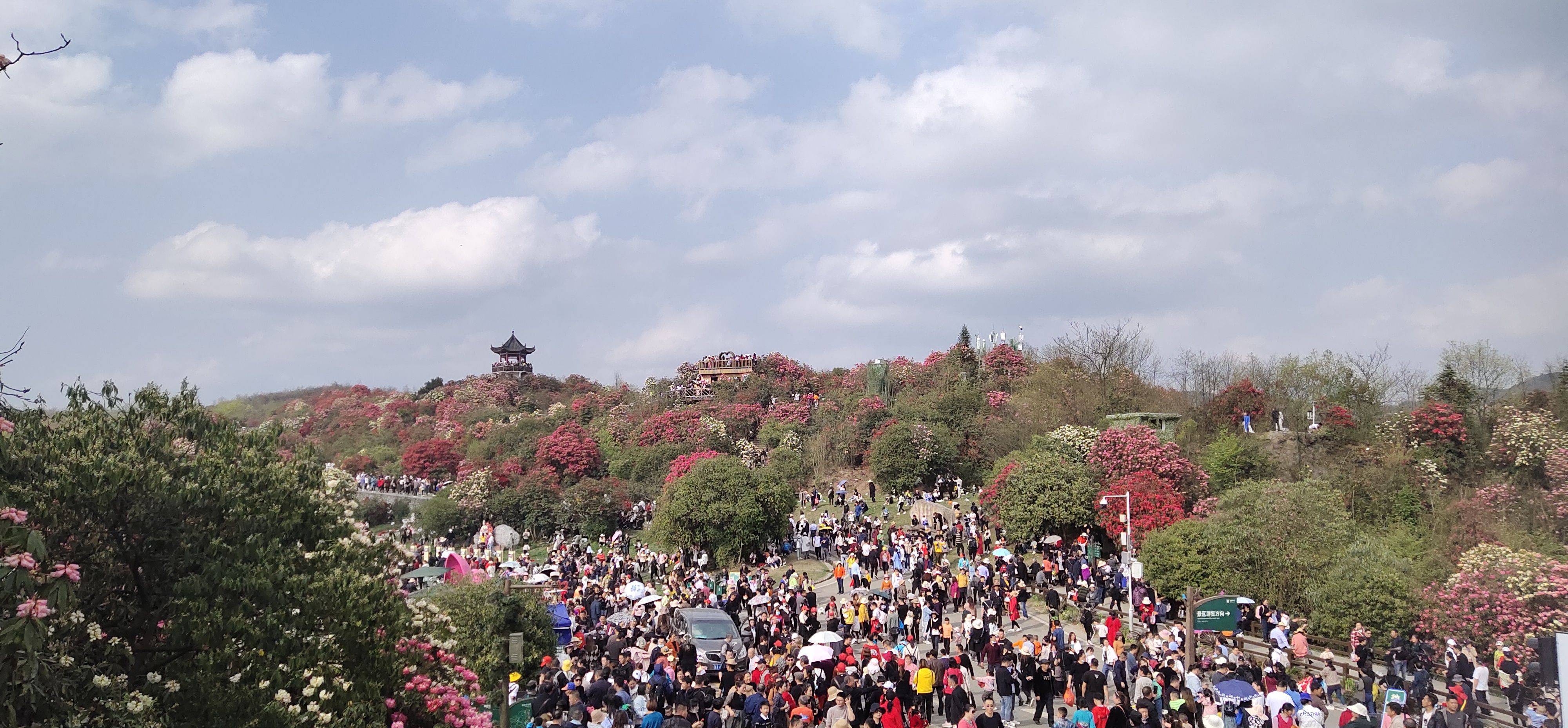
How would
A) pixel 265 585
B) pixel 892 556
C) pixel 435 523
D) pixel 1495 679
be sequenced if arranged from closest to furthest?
pixel 265 585
pixel 1495 679
pixel 892 556
pixel 435 523

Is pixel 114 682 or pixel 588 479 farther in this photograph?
pixel 588 479

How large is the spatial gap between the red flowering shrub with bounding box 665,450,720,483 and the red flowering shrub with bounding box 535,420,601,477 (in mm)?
6717

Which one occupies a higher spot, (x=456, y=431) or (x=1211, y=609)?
(x=456, y=431)

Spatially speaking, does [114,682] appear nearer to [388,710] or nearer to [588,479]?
[388,710]

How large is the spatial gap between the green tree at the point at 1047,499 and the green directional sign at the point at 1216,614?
12862 mm

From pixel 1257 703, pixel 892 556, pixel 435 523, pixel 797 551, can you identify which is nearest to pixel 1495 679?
pixel 1257 703

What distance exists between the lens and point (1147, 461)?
101 feet

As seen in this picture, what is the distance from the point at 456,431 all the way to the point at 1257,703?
60973 millimetres

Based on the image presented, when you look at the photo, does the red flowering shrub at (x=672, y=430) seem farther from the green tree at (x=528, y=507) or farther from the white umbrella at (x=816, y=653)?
the white umbrella at (x=816, y=653)

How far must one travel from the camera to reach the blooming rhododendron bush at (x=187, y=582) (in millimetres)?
8031

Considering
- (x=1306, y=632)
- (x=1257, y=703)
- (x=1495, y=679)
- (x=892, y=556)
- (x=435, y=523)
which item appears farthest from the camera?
(x=435, y=523)

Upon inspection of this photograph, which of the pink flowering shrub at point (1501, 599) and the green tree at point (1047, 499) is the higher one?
the green tree at point (1047, 499)

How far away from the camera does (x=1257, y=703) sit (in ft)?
40.1

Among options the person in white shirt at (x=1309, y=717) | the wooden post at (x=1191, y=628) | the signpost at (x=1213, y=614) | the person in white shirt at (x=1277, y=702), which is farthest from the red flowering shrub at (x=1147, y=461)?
the person in white shirt at (x=1309, y=717)
